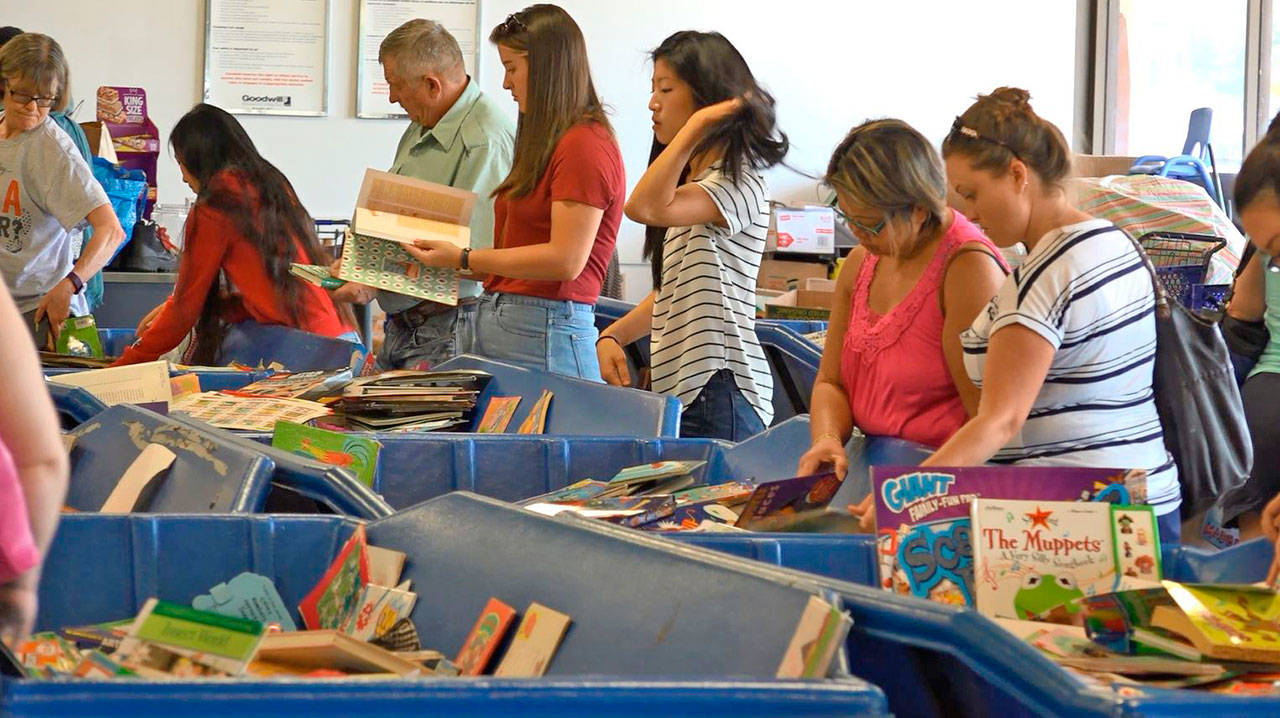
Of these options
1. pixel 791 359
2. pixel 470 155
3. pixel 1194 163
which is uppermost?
pixel 1194 163

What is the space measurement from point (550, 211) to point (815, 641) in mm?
1986

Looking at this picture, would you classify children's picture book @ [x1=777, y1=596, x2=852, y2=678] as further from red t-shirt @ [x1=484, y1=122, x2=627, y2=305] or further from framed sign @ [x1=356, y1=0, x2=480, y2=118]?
framed sign @ [x1=356, y1=0, x2=480, y2=118]

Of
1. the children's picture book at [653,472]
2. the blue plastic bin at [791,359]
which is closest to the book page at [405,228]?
the blue plastic bin at [791,359]

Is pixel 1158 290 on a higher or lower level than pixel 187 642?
higher

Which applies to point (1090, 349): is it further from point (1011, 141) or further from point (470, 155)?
point (470, 155)

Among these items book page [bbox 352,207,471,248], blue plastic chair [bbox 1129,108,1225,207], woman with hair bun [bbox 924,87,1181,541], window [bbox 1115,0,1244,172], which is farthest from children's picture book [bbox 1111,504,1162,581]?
window [bbox 1115,0,1244,172]

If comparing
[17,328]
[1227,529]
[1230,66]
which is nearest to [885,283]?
[1227,529]

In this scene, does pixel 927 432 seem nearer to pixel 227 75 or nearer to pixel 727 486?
pixel 727 486

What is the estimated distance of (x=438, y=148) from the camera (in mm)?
3486

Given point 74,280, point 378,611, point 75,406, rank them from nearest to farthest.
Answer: point 378,611 → point 75,406 → point 74,280

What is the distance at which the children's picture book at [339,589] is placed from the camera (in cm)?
152

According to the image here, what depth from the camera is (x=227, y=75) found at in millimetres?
7816

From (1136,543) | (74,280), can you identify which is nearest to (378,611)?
(1136,543)

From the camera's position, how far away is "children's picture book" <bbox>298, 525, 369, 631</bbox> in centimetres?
152
